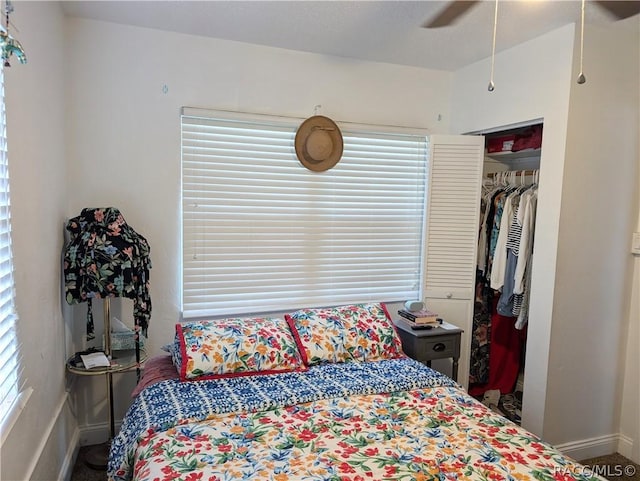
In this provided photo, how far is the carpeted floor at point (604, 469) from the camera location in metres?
2.48

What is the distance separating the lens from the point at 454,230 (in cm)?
331

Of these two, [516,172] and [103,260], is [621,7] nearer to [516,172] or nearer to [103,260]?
[516,172]

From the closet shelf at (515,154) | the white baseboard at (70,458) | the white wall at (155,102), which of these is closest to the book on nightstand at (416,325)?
the closet shelf at (515,154)

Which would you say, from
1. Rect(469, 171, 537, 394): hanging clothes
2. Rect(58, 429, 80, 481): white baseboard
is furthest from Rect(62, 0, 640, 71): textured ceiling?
Rect(58, 429, 80, 481): white baseboard

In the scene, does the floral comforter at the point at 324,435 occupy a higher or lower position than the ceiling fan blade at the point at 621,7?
lower

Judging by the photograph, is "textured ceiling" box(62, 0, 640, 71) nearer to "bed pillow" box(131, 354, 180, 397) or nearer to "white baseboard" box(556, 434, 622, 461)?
"bed pillow" box(131, 354, 180, 397)

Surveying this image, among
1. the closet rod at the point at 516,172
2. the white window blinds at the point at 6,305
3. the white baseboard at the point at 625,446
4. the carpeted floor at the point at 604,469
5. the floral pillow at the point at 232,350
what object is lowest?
the carpeted floor at the point at 604,469

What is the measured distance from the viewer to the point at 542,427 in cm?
269

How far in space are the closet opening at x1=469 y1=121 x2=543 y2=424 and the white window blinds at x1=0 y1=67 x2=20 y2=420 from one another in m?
2.79

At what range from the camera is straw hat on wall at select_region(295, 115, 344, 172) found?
10.0 feet

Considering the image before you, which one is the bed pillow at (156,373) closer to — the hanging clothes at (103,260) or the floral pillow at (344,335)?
the hanging clothes at (103,260)

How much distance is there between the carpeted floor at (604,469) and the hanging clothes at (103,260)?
34.7 inches

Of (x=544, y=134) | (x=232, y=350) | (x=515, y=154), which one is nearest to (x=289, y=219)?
(x=232, y=350)

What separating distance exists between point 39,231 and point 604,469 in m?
3.38
